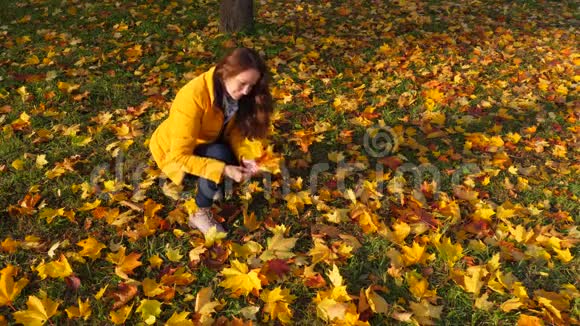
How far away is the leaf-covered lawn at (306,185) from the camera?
227 cm

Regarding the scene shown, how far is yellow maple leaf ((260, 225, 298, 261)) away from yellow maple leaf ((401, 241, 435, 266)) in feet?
2.11

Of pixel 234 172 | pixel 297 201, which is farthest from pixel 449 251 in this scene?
pixel 234 172

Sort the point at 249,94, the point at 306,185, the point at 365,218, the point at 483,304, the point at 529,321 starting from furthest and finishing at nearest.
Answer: the point at 306,185
the point at 365,218
the point at 249,94
the point at 483,304
the point at 529,321

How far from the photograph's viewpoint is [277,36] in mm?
5117

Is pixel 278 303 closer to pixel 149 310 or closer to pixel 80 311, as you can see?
pixel 149 310

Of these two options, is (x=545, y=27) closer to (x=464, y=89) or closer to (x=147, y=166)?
(x=464, y=89)

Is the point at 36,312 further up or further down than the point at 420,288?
further up

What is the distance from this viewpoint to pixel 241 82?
2.19 metres

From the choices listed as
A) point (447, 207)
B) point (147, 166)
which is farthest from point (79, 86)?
point (447, 207)

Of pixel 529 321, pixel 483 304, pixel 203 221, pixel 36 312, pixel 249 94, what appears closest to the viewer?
pixel 36 312

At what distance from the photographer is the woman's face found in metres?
2.14

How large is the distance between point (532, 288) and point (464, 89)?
2.42 metres

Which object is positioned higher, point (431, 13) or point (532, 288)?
point (431, 13)
